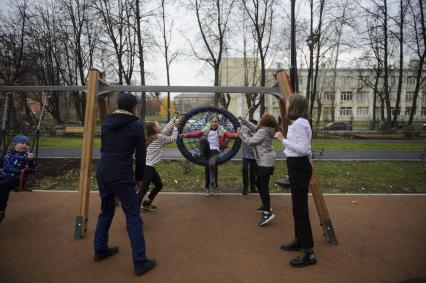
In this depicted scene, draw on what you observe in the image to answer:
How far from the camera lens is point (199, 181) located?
8461 mm

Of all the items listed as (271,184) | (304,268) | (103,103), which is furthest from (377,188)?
(103,103)

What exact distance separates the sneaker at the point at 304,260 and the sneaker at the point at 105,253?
2.31m

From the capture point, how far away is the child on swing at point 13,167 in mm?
4641

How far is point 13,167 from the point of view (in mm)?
4684

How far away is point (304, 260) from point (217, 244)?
4.07 ft

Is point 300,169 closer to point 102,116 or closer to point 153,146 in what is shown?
point 153,146

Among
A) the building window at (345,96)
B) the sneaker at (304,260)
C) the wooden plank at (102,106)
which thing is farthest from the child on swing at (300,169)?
the building window at (345,96)

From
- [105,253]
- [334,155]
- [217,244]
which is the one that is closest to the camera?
[105,253]

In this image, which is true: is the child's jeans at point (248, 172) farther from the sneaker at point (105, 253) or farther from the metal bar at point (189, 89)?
the sneaker at point (105, 253)

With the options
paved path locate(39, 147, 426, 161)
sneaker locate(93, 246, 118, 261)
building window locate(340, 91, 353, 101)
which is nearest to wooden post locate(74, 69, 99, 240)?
sneaker locate(93, 246, 118, 261)

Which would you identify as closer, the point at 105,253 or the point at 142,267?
the point at 142,267

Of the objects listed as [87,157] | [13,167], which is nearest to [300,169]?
[87,157]

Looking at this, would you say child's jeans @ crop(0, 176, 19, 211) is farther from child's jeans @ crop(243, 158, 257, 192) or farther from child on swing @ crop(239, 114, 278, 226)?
child's jeans @ crop(243, 158, 257, 192)

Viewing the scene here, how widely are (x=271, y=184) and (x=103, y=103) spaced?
4888 mm
